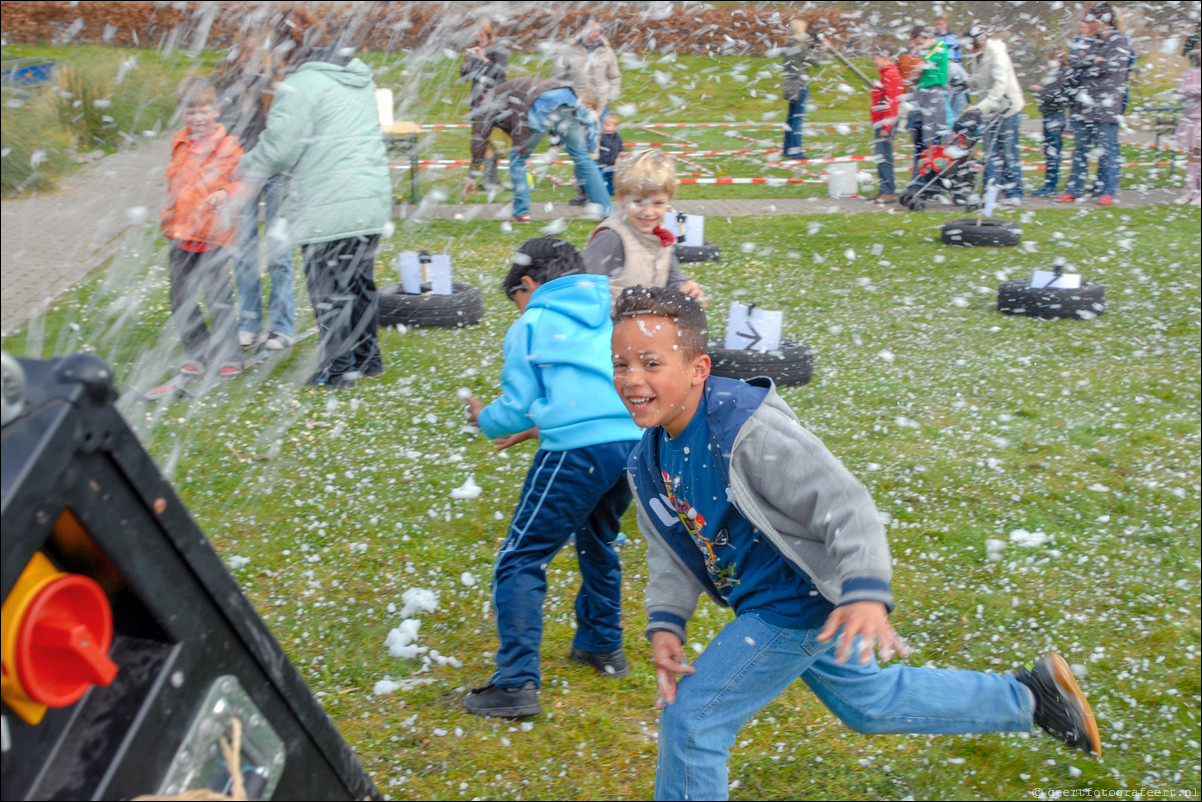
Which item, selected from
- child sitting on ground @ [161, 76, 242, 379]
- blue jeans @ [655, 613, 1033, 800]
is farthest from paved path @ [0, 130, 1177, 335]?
blue jeans @ [655, 613, 1033, 800]

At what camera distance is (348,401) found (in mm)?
6746

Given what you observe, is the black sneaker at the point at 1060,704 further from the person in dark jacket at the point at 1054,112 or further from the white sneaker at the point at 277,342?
the person in dark jacket at the point at 1054,112

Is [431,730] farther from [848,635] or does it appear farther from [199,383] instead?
[199,383]

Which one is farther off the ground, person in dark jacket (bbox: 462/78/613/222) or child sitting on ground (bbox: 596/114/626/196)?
person in dark jacket (bbox: 462/78/613/222)

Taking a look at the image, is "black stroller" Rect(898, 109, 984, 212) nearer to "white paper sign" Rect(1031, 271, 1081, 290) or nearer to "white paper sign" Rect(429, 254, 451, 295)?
"white paper sign" Rect(1031, 271, 1081, 290)

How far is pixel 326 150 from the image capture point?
21.2 ft

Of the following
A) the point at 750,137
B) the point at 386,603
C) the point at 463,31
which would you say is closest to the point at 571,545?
the point at 386,603

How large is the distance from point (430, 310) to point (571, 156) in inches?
169

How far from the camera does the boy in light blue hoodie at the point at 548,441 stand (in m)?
3.52

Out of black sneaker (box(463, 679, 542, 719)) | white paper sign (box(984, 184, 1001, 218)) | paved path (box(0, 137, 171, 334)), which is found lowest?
white paper sign (box(984, 184, 1001, 218))

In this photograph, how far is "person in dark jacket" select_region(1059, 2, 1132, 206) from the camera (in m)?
12.4

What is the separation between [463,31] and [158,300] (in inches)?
664

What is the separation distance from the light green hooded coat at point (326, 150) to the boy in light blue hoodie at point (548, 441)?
328 cm

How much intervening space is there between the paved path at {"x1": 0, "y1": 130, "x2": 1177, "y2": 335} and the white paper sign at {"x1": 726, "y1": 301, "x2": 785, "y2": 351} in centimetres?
557
